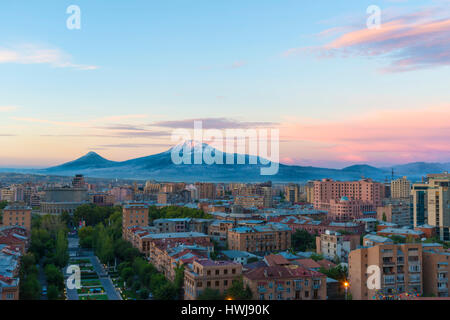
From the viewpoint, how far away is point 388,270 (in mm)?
9938

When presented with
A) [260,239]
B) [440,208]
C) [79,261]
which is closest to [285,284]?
[260,239]

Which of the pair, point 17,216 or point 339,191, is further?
point 339,191

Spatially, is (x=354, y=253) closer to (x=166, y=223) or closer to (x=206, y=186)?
(x=166, y=223)

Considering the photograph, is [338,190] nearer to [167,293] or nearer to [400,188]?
[400,188]

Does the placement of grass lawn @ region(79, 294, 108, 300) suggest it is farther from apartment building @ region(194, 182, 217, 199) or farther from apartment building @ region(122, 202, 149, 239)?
apartment building @ region(194, 182, 217, 199)

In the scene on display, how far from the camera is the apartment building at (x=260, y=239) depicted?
694 inches

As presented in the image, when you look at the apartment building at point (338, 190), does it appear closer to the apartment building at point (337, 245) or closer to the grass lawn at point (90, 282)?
the apartment building at point (337, 245)

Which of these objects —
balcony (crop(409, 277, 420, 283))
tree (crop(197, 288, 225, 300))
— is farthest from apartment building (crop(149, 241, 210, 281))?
balcony (crop(409, 277, 420, 283))

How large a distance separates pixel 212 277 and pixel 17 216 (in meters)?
13.6

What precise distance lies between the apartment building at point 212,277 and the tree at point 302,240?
9.25 meters

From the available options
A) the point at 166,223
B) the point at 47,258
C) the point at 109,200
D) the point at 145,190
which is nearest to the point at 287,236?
the point at 166,223

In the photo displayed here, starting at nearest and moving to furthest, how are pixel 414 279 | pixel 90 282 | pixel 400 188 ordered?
pixel 414 279 → pixel 90 282 → pixel 400 188
